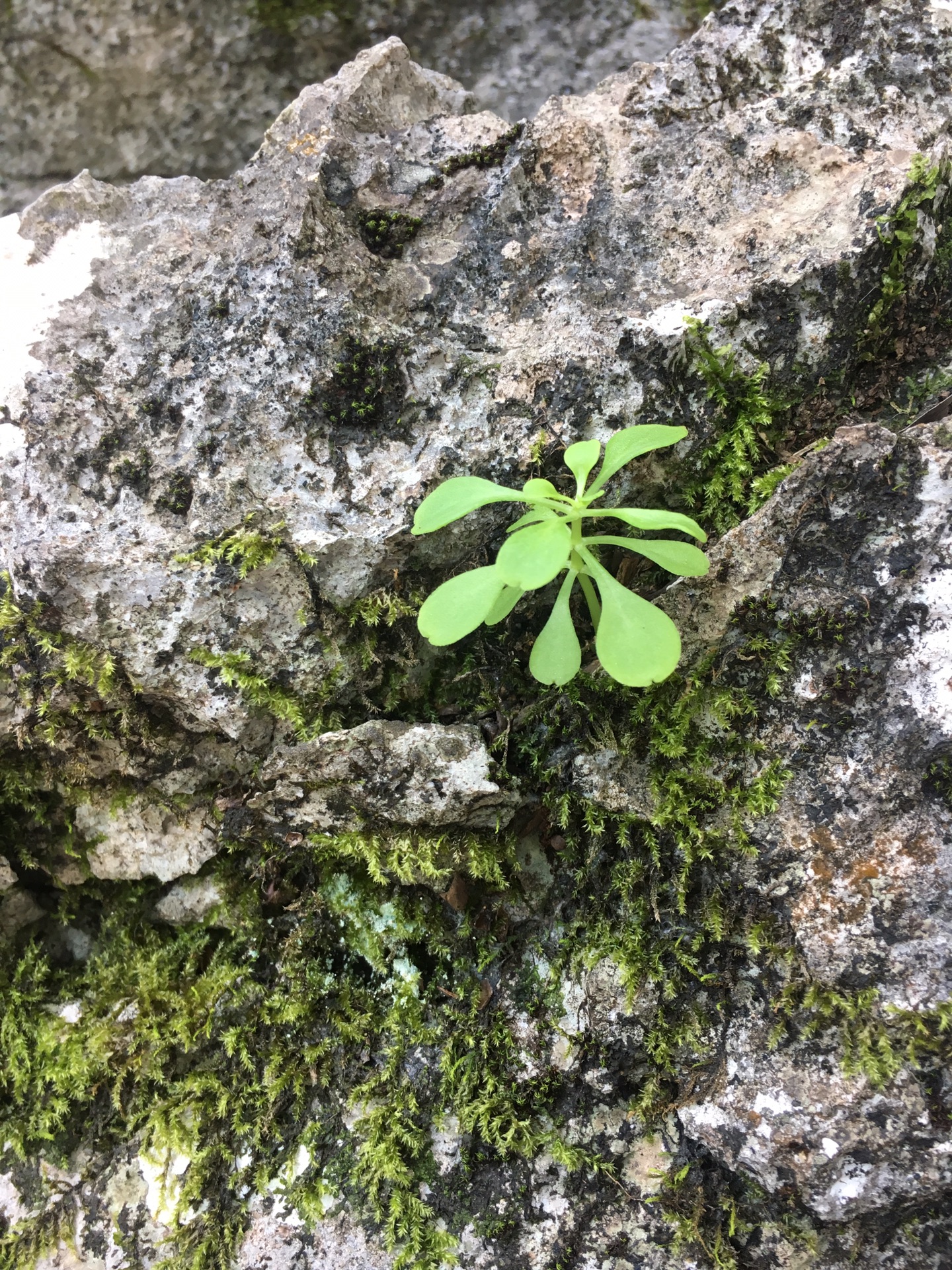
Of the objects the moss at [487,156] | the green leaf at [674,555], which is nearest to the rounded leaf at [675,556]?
the green leaf at [674,555]

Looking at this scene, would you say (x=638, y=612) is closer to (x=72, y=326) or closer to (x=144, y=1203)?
(x=72, y=326)

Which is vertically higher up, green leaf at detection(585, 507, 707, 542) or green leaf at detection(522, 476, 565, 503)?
green leaf at detection(522, 476, 565, 503)

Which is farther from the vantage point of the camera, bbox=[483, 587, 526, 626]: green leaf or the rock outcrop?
bbox=[483, 587, 526, 626]: green leaf

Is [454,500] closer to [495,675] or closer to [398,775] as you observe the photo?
[495,675]

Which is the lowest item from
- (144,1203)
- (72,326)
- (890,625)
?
(144,1203)

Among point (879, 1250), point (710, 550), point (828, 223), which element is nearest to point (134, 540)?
point (710, 550)

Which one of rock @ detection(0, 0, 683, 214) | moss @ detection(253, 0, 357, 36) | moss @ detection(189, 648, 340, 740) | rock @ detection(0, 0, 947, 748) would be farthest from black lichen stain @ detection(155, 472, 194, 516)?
moss @ detection(253, 0, 357, 36)

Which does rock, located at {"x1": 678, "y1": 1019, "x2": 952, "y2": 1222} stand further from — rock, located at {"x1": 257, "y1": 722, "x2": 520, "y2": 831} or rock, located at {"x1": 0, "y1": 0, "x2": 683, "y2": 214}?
rock, located at {"x1": 0, "y1": 0, "x2": 683, "y2": 214}
